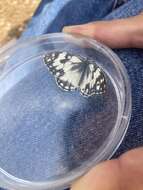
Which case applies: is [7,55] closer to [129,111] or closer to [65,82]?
[65,82]

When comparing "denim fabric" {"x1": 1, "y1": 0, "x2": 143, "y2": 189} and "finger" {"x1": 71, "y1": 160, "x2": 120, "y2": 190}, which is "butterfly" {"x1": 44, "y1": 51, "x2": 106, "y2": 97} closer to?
"denim fabric" {"x1": 1, "y1": 0, "x2": 143, "y2": 189}

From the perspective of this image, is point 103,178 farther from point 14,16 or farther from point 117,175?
point 14,16

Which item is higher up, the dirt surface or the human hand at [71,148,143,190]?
the human hand at [71,148,143,190]

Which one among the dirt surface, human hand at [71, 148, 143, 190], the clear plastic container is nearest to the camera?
human hand at [71, 148, 143, 190]

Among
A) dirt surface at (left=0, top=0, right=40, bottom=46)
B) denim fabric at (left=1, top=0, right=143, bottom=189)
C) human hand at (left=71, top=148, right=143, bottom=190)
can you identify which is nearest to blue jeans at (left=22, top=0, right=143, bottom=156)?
denim fabric at (left=1, top=0, right=143, bottom=189)

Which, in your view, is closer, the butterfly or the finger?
the finger

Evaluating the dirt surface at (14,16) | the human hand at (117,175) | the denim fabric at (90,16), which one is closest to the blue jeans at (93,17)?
the denim fabric at (90,16)

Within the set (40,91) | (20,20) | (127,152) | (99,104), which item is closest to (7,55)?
(40,91)
